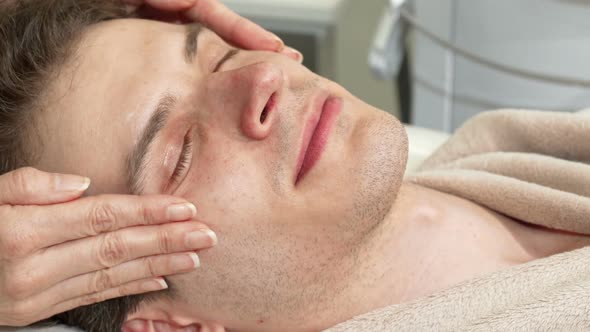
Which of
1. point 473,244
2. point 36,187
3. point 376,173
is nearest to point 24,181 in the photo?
point 36,187

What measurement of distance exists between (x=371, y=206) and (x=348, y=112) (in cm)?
16

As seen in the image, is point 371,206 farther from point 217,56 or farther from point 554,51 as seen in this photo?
point 554,51

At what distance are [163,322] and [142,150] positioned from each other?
0.89 feet

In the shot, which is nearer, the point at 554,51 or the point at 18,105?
the point at 18,105

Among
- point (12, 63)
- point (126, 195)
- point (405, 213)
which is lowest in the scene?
point (405, 213)

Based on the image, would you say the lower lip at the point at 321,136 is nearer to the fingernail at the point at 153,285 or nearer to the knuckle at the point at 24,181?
the fingernail at the point at 153,285

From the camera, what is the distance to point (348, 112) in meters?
1.18

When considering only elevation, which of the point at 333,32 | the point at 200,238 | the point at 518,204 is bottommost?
the point at 333,32

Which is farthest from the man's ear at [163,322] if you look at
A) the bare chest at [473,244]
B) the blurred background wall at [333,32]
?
the blurred background wall at [333,32]

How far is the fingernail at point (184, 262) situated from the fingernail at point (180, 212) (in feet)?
0.17

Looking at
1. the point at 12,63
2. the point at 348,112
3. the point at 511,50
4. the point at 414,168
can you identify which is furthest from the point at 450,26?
the point at 12,63

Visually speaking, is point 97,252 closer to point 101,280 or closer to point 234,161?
point 101,280

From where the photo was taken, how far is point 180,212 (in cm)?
102

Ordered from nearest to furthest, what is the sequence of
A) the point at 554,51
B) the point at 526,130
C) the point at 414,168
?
1. the point at 526,130
2. the point at 414,168
3. the point at 554,51
